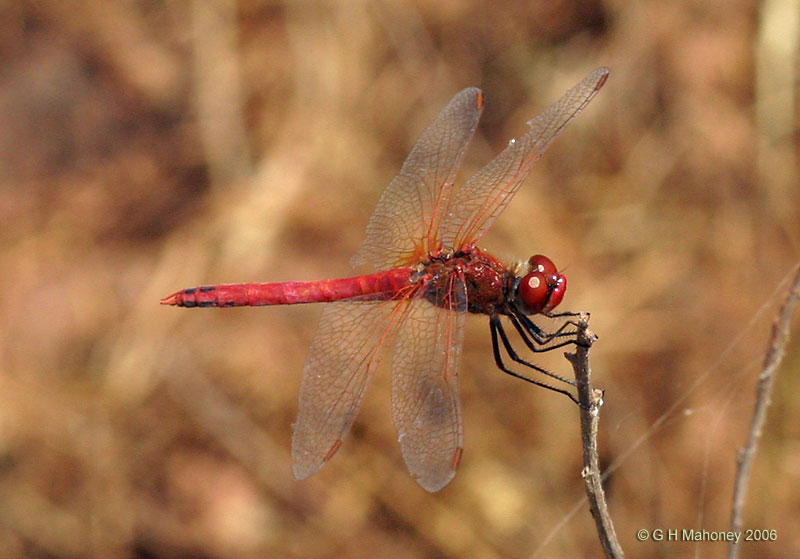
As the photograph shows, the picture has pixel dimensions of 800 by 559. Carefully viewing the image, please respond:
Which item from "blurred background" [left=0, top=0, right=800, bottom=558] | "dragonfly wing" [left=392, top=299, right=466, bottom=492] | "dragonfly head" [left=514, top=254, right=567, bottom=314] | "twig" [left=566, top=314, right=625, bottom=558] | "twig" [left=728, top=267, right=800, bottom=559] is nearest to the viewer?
"twig" [left=566, top=314, right=625, bottom=558]

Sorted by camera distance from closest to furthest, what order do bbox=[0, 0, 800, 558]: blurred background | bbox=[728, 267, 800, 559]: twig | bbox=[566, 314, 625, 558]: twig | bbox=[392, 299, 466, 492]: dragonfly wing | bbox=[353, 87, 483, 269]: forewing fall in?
1. bbox=[566, 314, 625, 558]: twig
2. bbox=[728, 267, 800, 559]: twig
3. bbox=[392, 299, 466, 492]: dragonfly wing
4. bbox=[353, 87, 483, 269]: forewing
5. bbox=[0, 0, 800, 558]: blurred background

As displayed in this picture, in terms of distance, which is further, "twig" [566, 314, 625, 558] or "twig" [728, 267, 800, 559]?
"twig" [728, 267, 800, 559]

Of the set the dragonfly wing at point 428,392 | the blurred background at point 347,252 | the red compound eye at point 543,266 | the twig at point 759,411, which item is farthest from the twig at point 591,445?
the blurred background at point 347,252

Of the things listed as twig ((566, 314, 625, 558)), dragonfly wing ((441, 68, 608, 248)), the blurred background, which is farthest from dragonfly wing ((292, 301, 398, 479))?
the blurred background

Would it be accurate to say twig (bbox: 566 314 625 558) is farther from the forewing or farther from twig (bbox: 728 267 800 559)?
the forewing

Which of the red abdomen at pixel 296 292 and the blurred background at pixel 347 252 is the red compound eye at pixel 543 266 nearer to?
the red abdomen at pixel 296 292

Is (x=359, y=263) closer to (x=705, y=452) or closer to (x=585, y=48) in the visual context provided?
(x=705, y=452)

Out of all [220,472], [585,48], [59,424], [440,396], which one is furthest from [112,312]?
[585,48]

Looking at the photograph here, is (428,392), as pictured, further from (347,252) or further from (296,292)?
(347,252)
